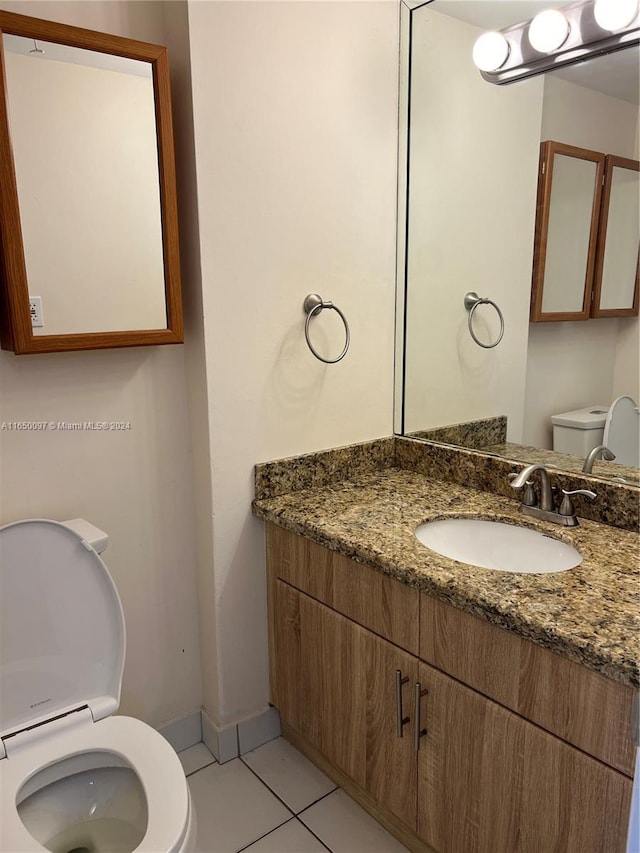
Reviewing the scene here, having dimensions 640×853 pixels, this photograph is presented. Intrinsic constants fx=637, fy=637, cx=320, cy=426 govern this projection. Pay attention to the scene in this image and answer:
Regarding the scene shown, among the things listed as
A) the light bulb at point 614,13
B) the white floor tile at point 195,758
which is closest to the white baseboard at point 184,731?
the white floor tile at point 195,758

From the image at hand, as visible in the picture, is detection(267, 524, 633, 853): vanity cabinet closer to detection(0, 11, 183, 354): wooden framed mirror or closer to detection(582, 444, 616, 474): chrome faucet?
detection(582, 444, 616, 474): chrome faucet

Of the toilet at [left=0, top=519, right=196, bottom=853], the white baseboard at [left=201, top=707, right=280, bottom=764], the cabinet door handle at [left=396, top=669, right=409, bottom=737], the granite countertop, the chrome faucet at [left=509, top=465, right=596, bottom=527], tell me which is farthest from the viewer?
the white baseboard at [left=201, top=707, right=280, bottom=764]

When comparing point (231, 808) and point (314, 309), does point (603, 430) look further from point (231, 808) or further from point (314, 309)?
point (231, 808)

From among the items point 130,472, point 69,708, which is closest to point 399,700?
point 69,708

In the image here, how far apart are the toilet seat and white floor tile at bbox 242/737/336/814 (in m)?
0.55

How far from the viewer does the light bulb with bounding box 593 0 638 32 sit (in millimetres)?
1369

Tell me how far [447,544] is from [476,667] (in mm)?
415

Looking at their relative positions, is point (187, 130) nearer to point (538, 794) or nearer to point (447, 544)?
point (447, 544)

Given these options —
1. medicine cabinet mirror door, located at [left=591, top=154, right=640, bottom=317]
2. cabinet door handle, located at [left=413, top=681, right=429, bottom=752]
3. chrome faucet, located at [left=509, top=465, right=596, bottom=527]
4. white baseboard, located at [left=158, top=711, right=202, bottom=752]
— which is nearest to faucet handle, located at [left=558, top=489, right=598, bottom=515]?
chrome faucet, located at [left=509, top=465, right=596, bottom=527]

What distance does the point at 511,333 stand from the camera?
5.85ft

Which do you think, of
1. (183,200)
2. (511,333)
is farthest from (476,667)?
(183,200)

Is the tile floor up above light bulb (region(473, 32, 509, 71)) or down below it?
below

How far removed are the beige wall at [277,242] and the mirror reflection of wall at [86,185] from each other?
136 mm

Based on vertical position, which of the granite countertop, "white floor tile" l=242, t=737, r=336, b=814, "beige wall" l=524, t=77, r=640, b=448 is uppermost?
"beige wall" l=524, t=77, r=640, b=448
